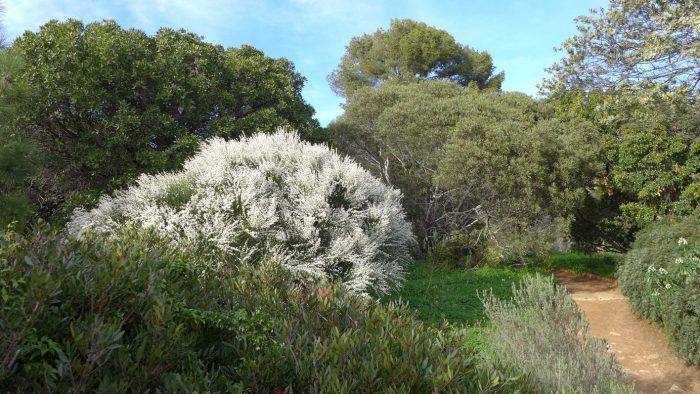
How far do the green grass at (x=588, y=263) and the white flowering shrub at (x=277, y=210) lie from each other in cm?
945

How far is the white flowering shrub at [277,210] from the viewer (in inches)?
320

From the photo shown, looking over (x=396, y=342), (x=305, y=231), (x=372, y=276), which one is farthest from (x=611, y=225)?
(x=396, y=342)

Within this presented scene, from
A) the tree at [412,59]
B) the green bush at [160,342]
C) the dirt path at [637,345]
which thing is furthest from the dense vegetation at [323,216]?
the tree at [412,59]

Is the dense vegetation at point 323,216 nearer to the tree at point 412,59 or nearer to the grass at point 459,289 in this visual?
the grass at point 459,289

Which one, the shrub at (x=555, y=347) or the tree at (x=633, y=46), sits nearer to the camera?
the shrub at (x=555, y=347)

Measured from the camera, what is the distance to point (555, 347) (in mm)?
5543

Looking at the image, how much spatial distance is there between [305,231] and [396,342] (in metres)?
5.67

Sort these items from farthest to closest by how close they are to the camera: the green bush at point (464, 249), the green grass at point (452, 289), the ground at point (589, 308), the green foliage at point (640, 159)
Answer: the green bush at point (464, 249) → the green foliage at point (640, 159) → the green grass at point (452, 289) → the ground at point (589, 308)

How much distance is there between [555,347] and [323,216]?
4305 millimetres

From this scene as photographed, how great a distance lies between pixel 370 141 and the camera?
709 inches

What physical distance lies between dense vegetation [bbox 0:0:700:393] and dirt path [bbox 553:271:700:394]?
0.39m

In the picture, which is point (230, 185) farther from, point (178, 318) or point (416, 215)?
point (416, 215)

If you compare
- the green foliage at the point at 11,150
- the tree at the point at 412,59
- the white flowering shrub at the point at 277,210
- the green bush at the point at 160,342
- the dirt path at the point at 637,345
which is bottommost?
the dirt path at the point at 637,345

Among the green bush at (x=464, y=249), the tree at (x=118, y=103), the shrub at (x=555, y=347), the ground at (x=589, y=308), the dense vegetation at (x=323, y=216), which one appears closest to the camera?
the dense vegetation at (x=323, y=216)
